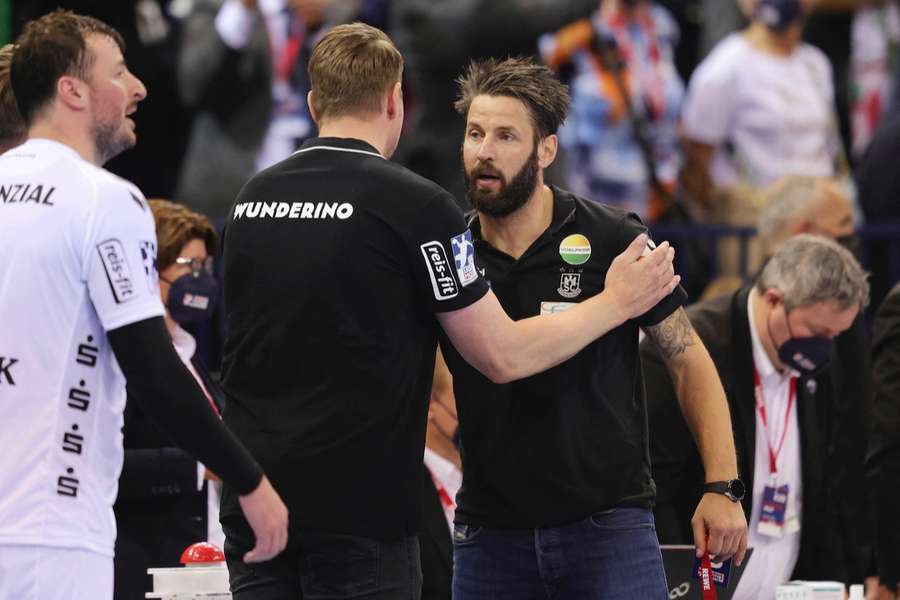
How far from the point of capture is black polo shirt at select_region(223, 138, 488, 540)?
12.5 feet

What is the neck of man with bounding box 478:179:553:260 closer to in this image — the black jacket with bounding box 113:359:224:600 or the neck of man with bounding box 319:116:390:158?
the neck of man with bounding box 319:116:390:158

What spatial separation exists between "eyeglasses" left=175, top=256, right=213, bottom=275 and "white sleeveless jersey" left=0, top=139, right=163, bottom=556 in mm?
2359

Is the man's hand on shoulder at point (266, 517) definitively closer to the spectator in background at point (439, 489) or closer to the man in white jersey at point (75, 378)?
the man in white jersey at point (75, 378)

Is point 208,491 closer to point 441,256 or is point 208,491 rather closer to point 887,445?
point 441,256

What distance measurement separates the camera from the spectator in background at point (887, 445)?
571 centimetres

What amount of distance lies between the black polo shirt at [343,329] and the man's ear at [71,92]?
0.53 meters

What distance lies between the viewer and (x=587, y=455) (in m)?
4.39

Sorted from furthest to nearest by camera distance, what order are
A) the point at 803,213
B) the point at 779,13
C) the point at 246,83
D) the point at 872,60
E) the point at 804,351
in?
the point at 872,60, the point at 779,13, the point at 246,83, the point at 803,213, the point at 804,351

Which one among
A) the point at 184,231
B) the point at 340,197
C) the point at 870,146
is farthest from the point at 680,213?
the point at 340,197

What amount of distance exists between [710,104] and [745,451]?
3.78 m

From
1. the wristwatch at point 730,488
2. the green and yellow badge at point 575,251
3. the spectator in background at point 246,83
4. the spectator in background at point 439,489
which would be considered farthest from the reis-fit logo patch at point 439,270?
the spectator in background at point 246,83

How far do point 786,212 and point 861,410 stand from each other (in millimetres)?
1047

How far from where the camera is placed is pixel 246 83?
27.4ft

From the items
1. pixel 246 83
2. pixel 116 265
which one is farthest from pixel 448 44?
pixel 116 265
